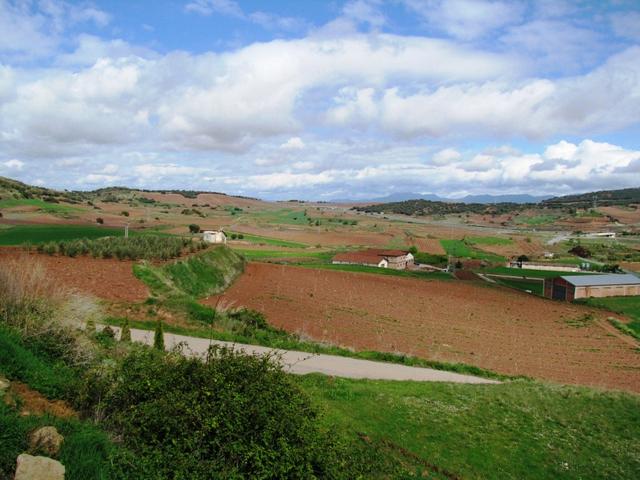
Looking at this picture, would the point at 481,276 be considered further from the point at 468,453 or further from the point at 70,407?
the point at 70,407

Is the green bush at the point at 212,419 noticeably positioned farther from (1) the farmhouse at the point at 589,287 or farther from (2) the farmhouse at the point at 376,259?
(2) the farmhouse at the point at 376,259

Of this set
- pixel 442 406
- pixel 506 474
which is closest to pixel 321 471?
pixel 506 474

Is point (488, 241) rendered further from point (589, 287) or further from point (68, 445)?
point (68, 445)

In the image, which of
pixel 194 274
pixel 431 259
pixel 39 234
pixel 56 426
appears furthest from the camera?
pixel 431 259

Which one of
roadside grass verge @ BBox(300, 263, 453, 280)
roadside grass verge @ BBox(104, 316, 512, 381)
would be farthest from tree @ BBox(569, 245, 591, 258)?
roadside grass verge @ BBox(104, 316, 512, 381)

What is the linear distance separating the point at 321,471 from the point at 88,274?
1003 inches

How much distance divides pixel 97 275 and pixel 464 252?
3060 inches

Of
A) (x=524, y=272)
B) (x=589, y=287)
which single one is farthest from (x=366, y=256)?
(x=589, y=287)

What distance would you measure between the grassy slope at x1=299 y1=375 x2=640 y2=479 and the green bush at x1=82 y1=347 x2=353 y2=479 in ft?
12.4

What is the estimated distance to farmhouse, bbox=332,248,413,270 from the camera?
70250 mm

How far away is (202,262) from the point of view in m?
39.7

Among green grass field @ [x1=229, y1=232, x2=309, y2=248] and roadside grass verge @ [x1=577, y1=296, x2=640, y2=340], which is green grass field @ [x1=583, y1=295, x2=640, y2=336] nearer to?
roadside grass verge @ [x1=577, y1=296, x2=640, y2=340]

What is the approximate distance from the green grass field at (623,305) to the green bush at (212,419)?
147 ft

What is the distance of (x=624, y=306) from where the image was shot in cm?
4944
